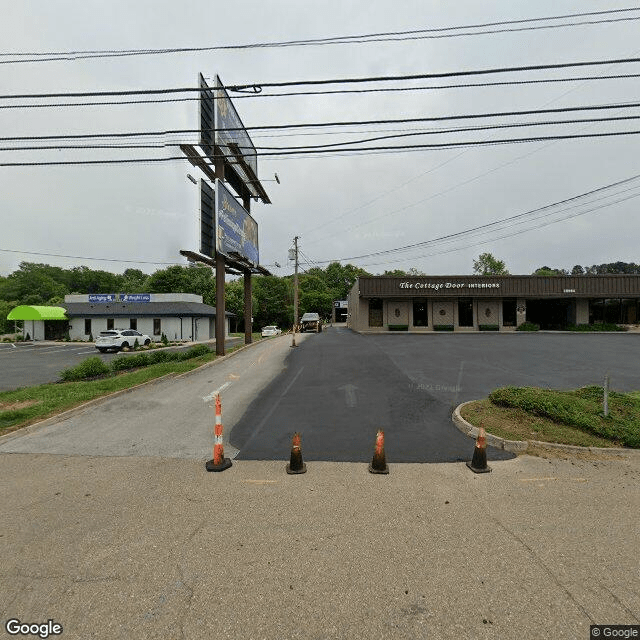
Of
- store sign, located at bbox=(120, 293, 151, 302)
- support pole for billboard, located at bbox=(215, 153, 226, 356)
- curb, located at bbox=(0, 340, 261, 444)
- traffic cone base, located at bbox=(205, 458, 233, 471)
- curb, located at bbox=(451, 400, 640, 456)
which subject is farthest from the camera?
store sign, located at bbox=(120, 293, 151, 302)

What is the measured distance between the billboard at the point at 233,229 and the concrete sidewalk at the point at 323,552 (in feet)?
45.3

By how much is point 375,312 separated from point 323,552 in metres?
31.1

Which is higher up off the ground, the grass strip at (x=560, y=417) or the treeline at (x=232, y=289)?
the treeline at (x=232, y=289)

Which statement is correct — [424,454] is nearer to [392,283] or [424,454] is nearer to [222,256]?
[222,256]

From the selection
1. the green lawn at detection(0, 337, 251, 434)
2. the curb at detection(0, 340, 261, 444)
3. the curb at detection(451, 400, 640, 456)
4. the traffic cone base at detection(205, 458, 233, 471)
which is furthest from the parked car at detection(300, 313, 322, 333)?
the traffic cone base at detection(205, 458, 233, 471)

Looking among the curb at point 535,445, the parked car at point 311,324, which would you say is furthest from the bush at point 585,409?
the parked car at point 311,324

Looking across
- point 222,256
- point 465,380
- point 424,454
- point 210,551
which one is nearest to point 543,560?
point 424,454

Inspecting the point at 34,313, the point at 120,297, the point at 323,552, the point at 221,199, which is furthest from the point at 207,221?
the point at 34,313

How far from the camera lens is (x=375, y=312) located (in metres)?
33.6

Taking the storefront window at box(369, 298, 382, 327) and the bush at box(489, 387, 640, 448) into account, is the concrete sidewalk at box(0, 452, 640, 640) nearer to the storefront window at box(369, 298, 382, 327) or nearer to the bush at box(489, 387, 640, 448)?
the bush at box(489, 387, 640, 448)

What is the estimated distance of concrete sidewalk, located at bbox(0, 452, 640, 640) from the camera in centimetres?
249

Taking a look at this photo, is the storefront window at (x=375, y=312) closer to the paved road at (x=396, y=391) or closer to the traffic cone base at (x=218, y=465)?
the paved road at (x=396, y=391)

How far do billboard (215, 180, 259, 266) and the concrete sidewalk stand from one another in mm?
13805

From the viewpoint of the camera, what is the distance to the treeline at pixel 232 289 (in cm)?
5911
